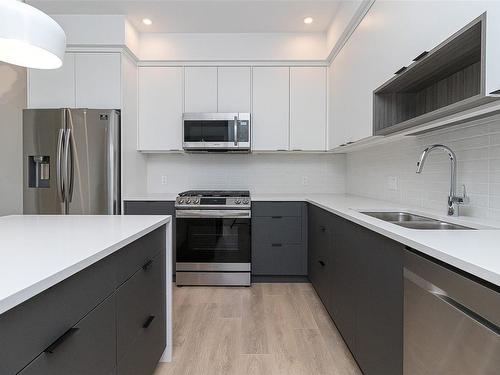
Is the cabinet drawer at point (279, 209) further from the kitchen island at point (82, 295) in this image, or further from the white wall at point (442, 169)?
the kitchen island at point (82, 295)

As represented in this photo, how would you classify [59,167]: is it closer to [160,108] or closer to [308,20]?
[160,108]

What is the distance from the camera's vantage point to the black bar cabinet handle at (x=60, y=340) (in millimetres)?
734

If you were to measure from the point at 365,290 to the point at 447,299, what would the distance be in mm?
655

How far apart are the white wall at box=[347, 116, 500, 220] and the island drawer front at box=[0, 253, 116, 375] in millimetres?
1751

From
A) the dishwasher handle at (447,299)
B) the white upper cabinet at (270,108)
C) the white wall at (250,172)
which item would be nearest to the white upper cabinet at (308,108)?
the white upper cabinet at (270,108)

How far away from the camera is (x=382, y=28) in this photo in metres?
1.96

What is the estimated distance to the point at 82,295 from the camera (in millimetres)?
886

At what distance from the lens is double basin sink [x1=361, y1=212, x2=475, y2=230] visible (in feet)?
4.97

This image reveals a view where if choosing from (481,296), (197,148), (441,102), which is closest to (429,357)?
(481,296)

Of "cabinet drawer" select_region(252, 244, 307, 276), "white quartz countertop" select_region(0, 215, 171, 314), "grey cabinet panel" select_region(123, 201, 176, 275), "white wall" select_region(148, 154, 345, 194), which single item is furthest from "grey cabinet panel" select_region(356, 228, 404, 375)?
"white wall" select_region(148, 154, 345, 194)

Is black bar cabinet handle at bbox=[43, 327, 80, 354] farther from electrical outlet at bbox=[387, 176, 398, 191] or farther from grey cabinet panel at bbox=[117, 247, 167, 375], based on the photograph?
electrical outlet at bbox=[387, 176, 398, 191]

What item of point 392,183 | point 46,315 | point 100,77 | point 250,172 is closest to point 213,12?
point 100,77

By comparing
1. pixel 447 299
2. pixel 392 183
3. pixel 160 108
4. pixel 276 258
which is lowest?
pixel 276 258

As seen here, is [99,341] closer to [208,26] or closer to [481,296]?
[481,296]
